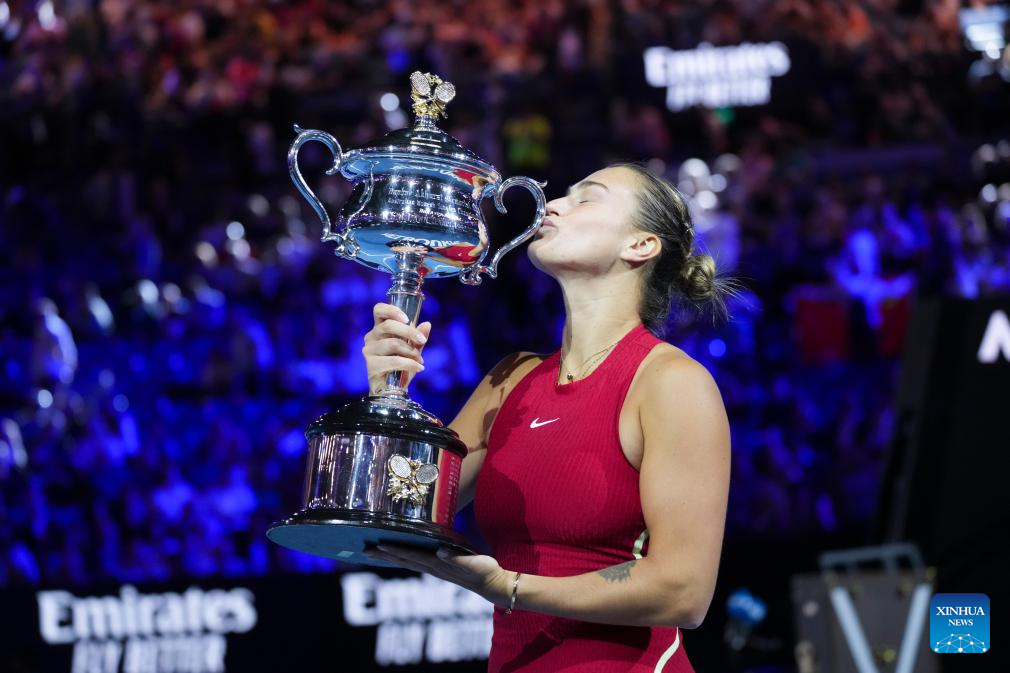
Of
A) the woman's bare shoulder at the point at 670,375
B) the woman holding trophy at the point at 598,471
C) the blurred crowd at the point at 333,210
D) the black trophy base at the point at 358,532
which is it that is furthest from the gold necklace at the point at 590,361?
the blurred crowd at the point at 333,210

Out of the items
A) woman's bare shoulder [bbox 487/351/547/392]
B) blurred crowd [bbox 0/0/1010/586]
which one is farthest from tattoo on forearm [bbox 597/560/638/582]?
blurred crowd [bbox 0/0/1010/586]

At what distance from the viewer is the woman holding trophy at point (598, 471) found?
5.05 feet

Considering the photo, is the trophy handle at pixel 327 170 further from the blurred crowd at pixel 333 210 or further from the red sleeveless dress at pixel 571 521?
the blurred crowd at pixel 333 210

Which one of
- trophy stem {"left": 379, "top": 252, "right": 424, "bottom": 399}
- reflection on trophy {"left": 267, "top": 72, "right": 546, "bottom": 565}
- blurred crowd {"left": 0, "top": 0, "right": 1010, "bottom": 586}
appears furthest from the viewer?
blurred crowd {"left": 0, "top": 0, "right": 1010, "bottom": 586}

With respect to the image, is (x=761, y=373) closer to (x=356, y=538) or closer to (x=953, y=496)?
(x=953, y=496)

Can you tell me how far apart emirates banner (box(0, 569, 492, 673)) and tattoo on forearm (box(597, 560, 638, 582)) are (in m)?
3.22

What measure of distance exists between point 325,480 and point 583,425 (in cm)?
36

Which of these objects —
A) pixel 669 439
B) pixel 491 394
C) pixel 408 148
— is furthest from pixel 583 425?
pixel 408 148

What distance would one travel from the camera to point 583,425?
5.59ft

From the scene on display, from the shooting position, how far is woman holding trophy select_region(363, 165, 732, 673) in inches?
60.6

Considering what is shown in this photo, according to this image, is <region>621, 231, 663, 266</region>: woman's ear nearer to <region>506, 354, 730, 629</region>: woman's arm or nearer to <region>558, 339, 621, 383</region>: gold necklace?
<region>558, 339, 621, 383</region>: gold necklace

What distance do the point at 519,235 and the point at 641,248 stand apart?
0.20 meters

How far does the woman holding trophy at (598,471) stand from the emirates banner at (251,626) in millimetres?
2912

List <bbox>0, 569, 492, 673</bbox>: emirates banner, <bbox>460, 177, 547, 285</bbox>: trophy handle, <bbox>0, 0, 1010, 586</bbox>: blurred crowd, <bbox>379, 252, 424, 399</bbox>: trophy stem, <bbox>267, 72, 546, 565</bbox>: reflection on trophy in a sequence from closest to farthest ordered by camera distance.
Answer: <bbox>267, 72, 546, 565</bbox>: reflection on trophy, <bbox>379, 252, 424, 399</bbox>: trophy stem, <bbox>460, 177, 547, 285</bbox>: trophy handle, <bbox>0, 569, 492, 673</bbox>: emirates banner, <bbox>0, 0, 1010, 586</bbox>: blurred crowd
